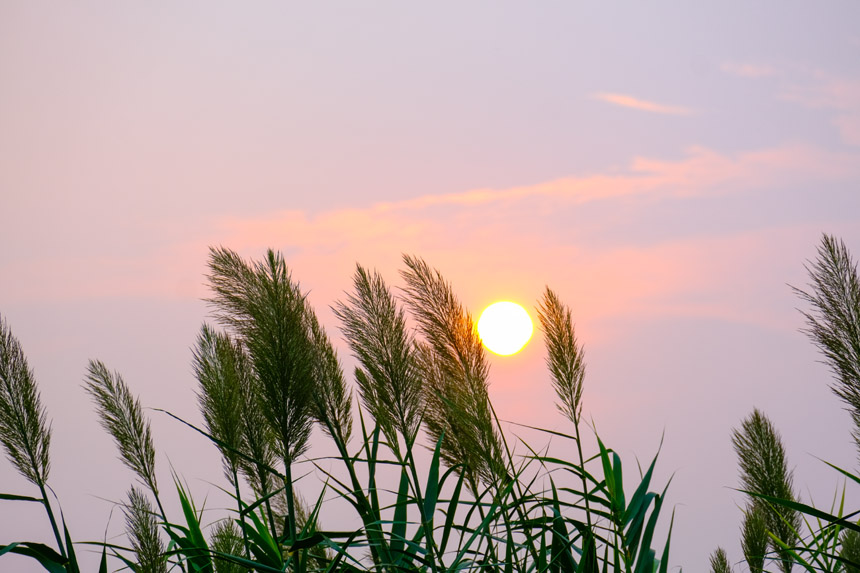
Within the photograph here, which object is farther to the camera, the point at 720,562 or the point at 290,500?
the point at 720,562

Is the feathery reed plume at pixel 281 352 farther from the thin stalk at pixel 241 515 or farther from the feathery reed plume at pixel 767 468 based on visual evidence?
the feathery reed plume at pixel 767 468

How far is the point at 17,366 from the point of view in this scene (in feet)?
8.20

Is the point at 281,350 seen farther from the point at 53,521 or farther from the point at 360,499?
the point at 53,521

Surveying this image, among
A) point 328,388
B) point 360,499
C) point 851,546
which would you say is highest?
point 328,388

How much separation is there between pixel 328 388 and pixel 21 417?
93 centimetres

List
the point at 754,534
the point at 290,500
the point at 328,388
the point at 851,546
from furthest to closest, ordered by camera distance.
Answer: the point at 754,534 → the point at 851,546 → the point at 328,388 → the point at 290,500

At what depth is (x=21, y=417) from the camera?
2.45m

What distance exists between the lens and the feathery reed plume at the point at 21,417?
242cm

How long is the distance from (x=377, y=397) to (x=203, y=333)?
79cm

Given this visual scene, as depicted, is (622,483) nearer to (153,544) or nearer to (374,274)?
(374,274)

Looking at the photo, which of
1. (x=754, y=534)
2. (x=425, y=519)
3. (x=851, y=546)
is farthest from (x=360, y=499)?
(x=754, y=534)

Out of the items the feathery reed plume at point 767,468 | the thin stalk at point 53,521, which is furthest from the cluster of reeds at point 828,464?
the thin stalk at point 53,521

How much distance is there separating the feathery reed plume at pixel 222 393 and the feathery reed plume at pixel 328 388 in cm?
33

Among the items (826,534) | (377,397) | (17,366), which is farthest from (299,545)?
(826,534)
